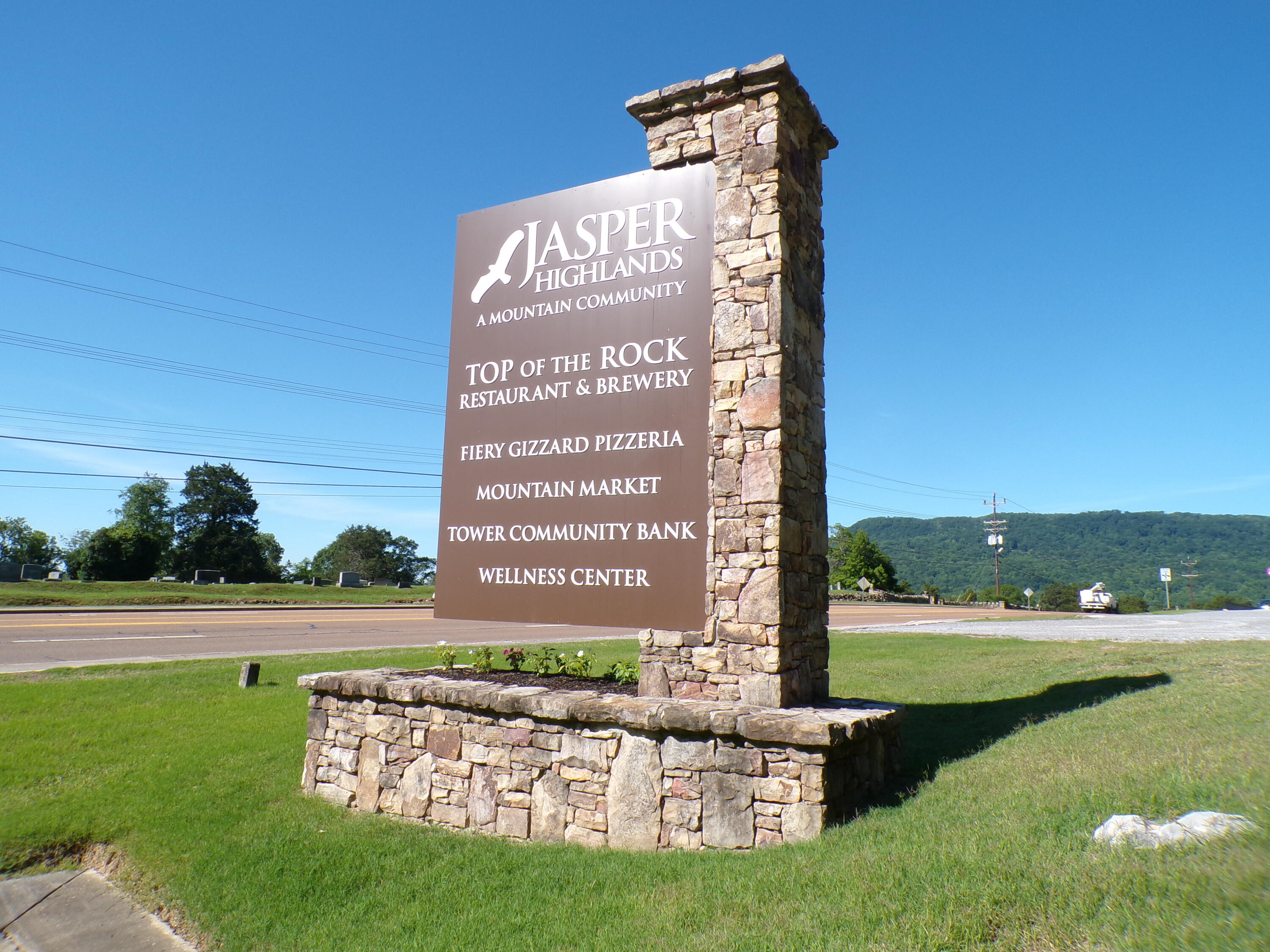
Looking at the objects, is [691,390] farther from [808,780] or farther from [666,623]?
[808,780]

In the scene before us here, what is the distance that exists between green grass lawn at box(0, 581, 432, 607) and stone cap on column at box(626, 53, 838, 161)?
29.8m

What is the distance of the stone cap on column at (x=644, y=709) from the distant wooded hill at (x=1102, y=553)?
291 feet

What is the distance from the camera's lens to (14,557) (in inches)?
2721

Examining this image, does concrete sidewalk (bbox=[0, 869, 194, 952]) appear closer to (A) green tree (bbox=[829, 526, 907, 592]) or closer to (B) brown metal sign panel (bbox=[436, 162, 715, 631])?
(B) brown metal sign panel (bbox=[436, 162, 715, 631])

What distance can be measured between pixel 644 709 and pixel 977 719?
397 centimetres

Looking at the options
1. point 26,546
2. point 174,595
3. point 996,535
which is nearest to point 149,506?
point 26,546

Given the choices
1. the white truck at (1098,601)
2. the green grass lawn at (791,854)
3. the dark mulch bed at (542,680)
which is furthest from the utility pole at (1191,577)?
the dark mulch bed at (542,680)

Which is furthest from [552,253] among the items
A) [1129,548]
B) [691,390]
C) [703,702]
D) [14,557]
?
[1129,548]

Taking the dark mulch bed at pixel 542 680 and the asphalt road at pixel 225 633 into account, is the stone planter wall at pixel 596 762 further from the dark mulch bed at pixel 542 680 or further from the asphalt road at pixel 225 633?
the asphalt road at pixel 225 633

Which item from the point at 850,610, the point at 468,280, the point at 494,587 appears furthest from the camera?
the point at 850,610

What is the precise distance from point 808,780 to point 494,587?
3.24 m

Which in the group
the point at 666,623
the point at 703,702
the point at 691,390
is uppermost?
the point at 691,390

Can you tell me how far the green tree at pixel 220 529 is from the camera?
198 ft

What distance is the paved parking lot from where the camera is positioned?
1511 centimetres
